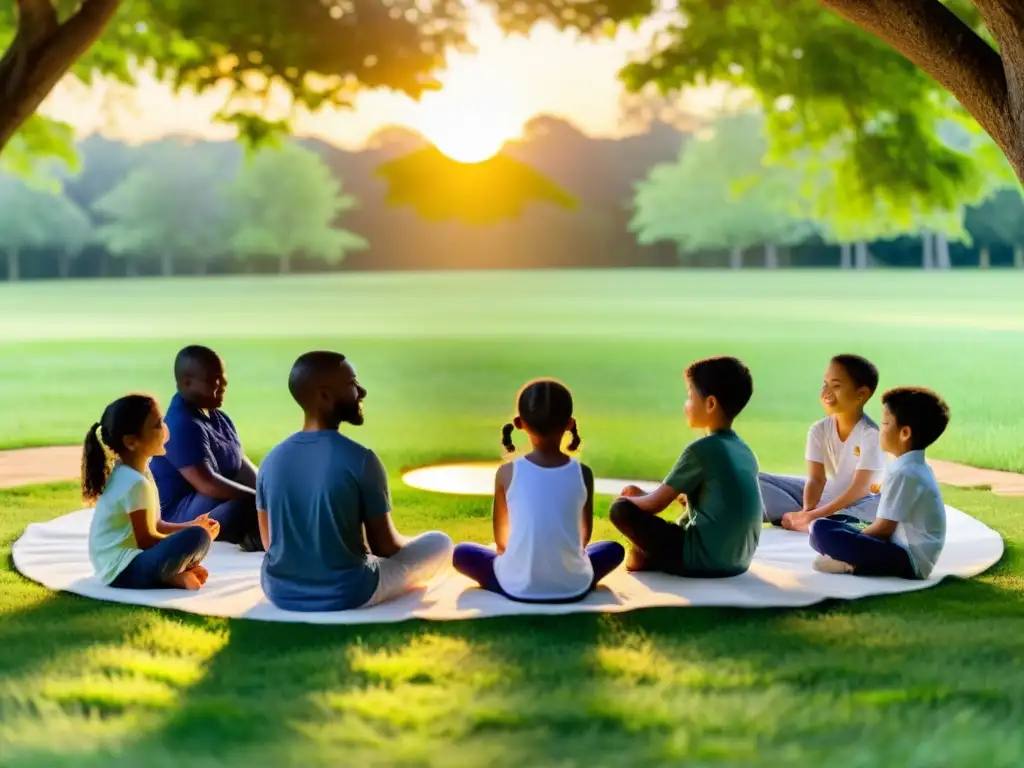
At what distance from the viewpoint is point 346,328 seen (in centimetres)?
3070

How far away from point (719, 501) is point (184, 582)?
2.51 meters

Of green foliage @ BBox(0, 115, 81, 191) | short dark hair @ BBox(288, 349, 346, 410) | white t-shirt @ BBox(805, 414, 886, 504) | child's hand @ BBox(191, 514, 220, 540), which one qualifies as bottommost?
child's hand @ BBox(191, 514, 220, 540)

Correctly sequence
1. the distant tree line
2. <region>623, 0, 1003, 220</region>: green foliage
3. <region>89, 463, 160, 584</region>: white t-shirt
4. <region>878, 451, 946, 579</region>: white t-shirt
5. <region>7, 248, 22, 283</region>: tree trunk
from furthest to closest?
1. <region>7, 248, 22, 283</region>: tree trunk
2. the distant tree line
3. <region>623, 0, 1003, 220</region>: green foliage
4. <region>878, 451, 946, 579</region>: white t-shirt
5. <region>89, 463, 160, 584</region>: white t-shirt

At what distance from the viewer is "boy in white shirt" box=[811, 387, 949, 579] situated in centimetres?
543

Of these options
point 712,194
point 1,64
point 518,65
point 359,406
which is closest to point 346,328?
point 518,65

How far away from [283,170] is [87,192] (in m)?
12.4

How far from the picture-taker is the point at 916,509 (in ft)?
18.0

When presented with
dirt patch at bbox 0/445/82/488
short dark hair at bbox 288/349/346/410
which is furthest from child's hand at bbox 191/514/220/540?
dirt patch at bbox 0/445/82/488

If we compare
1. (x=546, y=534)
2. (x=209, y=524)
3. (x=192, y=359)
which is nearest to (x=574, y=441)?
(x=546, y=534)

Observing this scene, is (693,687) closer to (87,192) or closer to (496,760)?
(496,760)

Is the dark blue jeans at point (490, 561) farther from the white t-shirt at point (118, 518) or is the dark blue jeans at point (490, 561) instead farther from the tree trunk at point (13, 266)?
the tree trunk at point (13, 266)

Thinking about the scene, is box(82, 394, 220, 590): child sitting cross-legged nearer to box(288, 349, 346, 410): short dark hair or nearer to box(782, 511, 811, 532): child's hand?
box(288, 349, 346, 410): short dark hair

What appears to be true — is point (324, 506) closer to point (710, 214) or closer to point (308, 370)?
point (308, 370)

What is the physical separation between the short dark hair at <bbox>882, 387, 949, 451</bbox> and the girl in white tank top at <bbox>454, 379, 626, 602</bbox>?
154 cm
